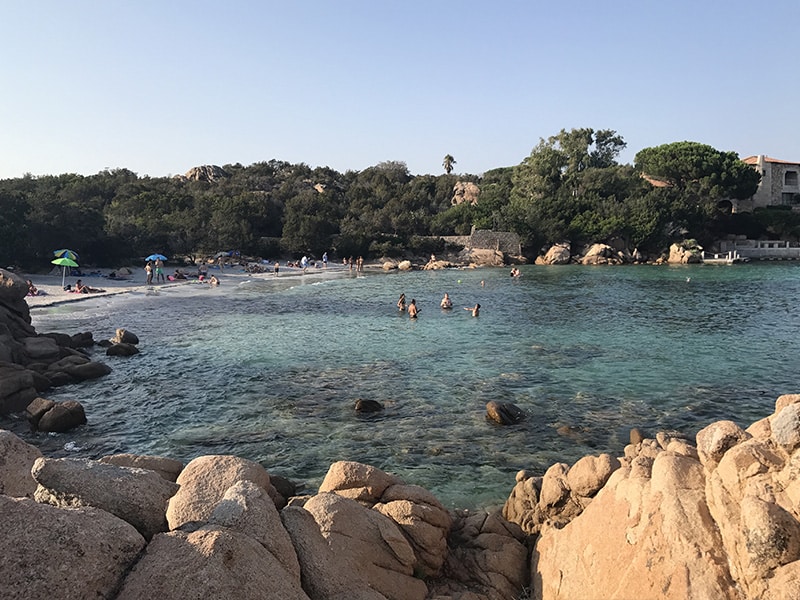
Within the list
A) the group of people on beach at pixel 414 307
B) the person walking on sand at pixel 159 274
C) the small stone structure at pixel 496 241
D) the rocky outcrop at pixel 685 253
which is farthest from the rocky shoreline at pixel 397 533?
the rocky outcrop at pixel 685 253

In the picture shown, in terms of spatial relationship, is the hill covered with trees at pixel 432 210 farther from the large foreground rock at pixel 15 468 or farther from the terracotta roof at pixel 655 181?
the large foreground rock at pixel 15 468

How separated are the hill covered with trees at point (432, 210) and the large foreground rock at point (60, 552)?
51555 millimetres

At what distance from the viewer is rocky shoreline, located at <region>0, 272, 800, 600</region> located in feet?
12.7

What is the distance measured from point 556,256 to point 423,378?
5805cm

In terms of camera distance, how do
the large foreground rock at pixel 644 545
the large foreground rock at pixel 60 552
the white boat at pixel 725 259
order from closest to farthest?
the large foreground rock at pixel 60 552 < the large foreground rock at pixel 644 545 < the white boat at pixel 725 259

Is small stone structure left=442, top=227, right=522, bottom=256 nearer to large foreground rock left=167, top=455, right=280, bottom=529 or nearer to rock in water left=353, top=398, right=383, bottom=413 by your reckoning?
rock in water left=353, top=398, right=383, bottom=413

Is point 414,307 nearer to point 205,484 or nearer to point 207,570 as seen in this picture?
point 205,484

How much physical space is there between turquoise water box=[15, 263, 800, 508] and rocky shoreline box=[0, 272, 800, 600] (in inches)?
115

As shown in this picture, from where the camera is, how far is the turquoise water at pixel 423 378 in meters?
13.3

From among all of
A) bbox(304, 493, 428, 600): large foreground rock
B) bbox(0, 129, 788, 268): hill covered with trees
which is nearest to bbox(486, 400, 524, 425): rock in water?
bbox(304, 493, 428, 600): large foreground rock

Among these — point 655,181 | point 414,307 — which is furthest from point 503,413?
point 655,181

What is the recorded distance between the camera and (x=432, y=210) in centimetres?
9569

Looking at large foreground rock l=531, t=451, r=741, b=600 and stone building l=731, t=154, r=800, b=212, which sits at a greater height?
stone building l=731, t=154, r=800, b=212

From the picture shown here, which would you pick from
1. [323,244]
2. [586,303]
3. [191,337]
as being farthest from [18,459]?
[323,244]
